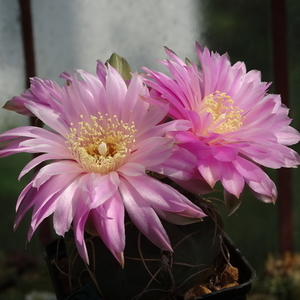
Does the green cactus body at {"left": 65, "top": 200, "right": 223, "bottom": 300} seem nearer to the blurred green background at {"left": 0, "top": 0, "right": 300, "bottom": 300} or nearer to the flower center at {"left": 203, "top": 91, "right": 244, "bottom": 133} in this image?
the flower center at {"left": 203, "top": 91, "right": 244, "bottom": 133}

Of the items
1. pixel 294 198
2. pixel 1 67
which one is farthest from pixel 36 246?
pixel 294 198

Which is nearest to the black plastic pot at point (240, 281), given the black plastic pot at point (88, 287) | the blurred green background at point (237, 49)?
the black plastic pot at point (88, 287)

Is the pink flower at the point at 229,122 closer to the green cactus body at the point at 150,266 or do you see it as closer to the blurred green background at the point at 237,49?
the green cactus body at the point at 150,266

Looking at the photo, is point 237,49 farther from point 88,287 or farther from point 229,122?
point 88,287

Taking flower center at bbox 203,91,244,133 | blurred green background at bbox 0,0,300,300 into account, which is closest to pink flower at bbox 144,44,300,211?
flower center at bbox 203,91,244,133

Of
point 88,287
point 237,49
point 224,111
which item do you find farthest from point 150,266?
point 237,49

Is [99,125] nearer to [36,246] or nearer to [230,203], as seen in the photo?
[230,203]
